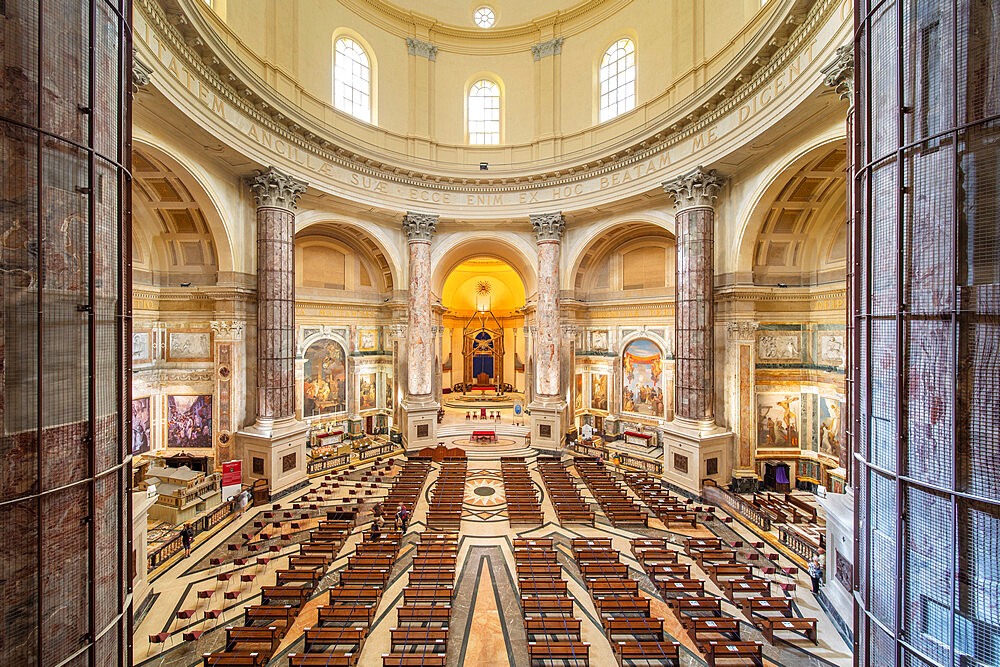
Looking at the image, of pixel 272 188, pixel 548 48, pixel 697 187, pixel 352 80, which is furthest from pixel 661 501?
pixel 352 80

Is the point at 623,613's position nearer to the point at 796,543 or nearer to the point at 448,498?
the point at 796,543

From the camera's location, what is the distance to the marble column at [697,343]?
14.5 metres

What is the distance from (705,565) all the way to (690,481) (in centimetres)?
516

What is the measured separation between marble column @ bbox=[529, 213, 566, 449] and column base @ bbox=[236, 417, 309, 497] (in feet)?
34.4

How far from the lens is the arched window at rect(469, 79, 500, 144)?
69.3ft

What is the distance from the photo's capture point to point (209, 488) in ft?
43.3

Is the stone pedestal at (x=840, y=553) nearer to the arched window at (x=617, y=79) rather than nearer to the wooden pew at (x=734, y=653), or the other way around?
the wooden pew at (x=734, y=653)

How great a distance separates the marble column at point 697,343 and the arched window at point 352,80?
557 inches

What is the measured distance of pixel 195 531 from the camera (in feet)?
36.9

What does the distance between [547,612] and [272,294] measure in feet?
43.7

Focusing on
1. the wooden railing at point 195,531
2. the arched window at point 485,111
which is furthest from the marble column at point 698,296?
the wooden railing at point 195,531

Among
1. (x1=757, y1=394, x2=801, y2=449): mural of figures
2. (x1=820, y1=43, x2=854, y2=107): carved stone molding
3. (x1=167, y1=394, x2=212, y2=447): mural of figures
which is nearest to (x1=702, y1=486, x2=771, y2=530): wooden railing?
(x1=757, y1=394, x2=801, y2=449): mural of figures

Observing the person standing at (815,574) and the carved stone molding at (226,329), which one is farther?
the carved stone molding at (226,329)

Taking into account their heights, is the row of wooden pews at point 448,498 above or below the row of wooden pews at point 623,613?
below
